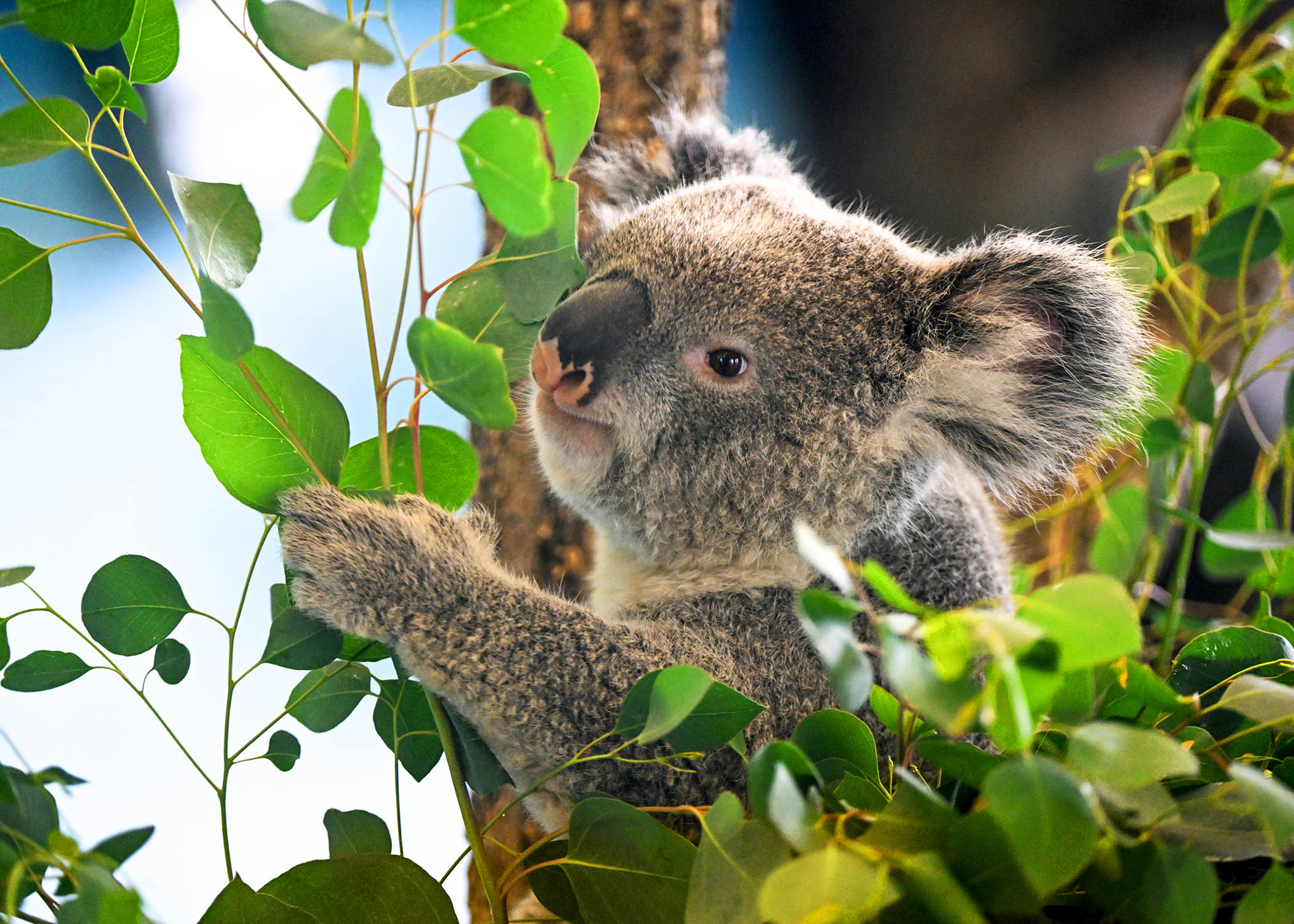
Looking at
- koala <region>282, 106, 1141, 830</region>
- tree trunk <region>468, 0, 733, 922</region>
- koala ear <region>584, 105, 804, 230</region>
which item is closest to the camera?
koala <region>282, 106, 1141, 830</region>

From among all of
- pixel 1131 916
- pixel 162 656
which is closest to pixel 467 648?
pixel 162 656

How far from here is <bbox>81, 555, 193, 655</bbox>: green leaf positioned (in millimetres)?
836

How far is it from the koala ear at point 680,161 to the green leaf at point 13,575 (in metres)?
1.05

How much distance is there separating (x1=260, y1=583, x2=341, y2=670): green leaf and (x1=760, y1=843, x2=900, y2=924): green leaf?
0.57 meters

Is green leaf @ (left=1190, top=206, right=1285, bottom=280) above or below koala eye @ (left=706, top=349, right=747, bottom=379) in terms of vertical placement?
above

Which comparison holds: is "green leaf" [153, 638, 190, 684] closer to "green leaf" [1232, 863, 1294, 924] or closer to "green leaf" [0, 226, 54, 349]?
"green leaf" [0, 226, 54, 349]

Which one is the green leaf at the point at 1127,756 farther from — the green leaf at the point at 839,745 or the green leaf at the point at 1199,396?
the green leaf at the point at 1199,396

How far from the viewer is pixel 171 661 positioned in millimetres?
901

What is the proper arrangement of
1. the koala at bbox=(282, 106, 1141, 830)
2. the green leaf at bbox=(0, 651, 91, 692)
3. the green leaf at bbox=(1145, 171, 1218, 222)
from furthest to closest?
the green leaf at bbox=(1145, 171, 1218, 222), the koala at bbox=(282, 106, 1141, 830), the green leaf at bbox=(0, 651, 91, 692)

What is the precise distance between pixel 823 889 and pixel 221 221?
2.28ft

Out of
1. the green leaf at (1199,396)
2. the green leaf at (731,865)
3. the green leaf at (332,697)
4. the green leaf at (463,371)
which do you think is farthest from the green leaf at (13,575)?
the green leaf at (1199,396)

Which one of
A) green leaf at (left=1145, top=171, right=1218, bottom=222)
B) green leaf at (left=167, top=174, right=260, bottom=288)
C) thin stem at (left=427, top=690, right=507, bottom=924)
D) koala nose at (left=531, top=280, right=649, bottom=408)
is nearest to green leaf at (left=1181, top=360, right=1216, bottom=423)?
green leaf at (left=1145, top=171, right=1218, bottom=222)

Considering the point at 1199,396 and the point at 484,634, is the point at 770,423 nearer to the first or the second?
the point at 484,634

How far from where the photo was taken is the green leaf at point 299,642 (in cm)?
88
